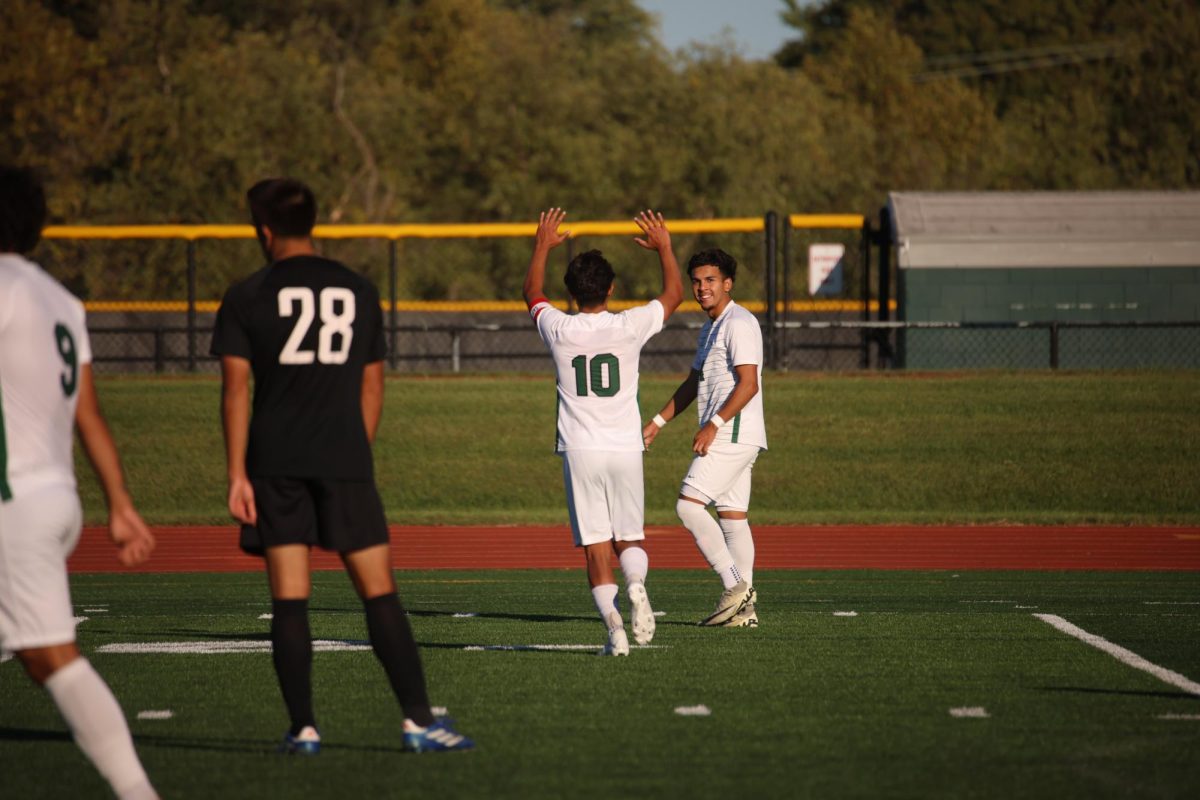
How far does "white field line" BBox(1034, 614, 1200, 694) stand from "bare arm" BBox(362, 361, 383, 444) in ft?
12.4

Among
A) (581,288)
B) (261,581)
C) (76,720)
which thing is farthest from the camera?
(261,581)

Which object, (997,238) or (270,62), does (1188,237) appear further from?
(270,62)

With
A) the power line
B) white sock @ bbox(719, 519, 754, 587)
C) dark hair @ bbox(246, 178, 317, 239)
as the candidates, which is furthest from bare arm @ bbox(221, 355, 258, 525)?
the power line

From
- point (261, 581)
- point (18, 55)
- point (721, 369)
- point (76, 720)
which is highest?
point (18, 55)

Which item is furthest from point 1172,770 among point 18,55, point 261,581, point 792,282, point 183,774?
point 18,55

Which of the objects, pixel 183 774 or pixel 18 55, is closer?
pixel 183 774

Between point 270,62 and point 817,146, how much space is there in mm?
13765

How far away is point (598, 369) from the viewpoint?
332 inches

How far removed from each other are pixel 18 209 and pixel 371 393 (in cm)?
146

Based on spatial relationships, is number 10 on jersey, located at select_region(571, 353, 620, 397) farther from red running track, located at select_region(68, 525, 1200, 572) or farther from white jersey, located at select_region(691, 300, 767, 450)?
red running track, located at select_region(68, 525, 1200, 572)

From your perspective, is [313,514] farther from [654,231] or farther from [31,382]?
[654,231]

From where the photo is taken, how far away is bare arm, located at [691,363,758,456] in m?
9.60

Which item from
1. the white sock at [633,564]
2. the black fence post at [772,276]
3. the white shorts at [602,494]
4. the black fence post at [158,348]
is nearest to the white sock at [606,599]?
the white sock at [633,564]

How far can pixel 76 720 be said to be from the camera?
16.5ft
